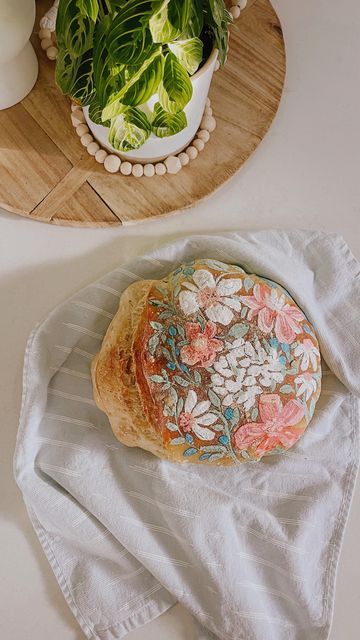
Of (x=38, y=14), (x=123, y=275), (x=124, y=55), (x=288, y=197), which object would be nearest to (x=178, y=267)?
(x=123, y=275)

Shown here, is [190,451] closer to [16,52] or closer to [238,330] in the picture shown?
[238,330]

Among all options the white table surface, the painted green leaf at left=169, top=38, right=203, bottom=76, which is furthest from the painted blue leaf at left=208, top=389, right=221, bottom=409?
the painted green leaf at left=169, top=38, right=203, bottom=76

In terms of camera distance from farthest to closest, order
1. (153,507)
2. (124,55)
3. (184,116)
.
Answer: (153,507) → (184,116) → (124,55)

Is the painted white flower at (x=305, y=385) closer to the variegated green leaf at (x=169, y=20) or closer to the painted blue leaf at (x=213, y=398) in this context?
the painted blue leaf at (x=213, y=398)

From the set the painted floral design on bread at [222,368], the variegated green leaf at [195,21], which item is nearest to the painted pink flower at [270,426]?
the painted floral design on bread at [222,368]

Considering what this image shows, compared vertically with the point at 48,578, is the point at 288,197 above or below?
above

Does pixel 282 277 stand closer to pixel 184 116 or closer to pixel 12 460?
pixel 184 116

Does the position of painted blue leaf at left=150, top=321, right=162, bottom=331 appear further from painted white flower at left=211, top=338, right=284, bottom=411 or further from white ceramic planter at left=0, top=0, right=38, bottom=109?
white ceramic planter at left=0, top=0, right=38, bottom=109
